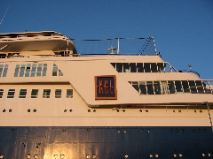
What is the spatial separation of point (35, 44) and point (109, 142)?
33.5 feet

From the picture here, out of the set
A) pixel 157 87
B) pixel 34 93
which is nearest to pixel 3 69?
pixel 34 93

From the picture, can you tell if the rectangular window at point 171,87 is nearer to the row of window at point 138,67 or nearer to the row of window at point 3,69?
the row of window at point 138,67

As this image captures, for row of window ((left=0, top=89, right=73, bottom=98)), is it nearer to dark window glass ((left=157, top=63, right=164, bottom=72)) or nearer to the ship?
the ship

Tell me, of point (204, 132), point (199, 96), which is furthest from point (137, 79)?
point (204, 132)

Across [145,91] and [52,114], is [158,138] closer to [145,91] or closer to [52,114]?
[145,91]

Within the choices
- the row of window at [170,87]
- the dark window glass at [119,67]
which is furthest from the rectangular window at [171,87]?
the dark window glass at [119,67]

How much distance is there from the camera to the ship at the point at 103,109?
1662 centimetres

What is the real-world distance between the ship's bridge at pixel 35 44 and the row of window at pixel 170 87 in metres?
6.39

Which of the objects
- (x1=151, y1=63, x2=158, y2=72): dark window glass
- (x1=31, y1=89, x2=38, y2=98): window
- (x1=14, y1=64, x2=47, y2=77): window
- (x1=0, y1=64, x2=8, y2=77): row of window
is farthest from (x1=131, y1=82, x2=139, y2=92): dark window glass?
(x1=0, y1=64, x2=8, y2=77): row of window

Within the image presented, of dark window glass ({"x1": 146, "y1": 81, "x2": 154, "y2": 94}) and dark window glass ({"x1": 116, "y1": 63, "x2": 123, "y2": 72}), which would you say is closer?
dark window glass ({"x1": 146, "y1": 81, "x2": 154, "y2": 94})

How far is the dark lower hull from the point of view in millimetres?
16422

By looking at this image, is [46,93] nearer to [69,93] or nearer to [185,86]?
[69,93]

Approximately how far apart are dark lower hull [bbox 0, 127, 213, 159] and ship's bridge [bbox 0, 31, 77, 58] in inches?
277

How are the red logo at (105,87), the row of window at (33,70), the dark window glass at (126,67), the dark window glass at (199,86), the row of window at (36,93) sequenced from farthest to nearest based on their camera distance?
the dark window glass at (126,67)
the row of window at (33,70)
the dark window glass at (199,86)
the row of window at (36,93)
the red logo at (105,87)
